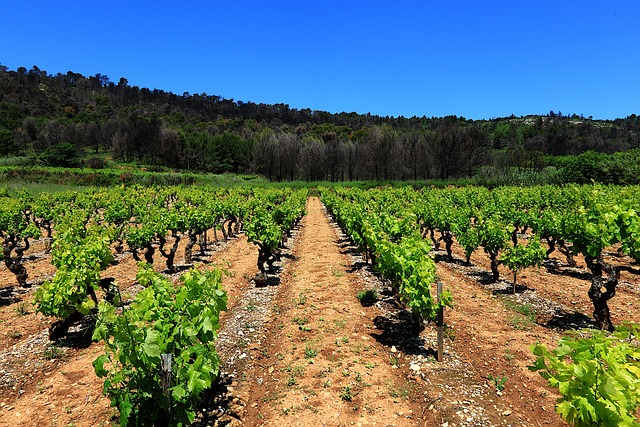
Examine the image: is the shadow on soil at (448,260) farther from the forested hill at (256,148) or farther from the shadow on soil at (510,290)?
the forested hill at (256,148)

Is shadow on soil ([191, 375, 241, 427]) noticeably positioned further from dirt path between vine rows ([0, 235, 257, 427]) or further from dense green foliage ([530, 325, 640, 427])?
dense green foliage ([530, 325, 640, 427])

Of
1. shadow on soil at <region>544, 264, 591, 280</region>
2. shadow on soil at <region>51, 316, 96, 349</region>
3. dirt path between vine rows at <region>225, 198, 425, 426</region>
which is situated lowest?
shadow on soil at <region>51, 316, 96, 349</region>

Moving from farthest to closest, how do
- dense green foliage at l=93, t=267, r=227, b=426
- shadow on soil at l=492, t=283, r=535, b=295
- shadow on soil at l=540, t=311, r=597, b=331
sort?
shadow on soil at l=492, t=283, r=535, b=295
shadow on soil at l=540, t=311, r=597, b=331
dense green foliage at l=93, t=267, r=227, b=426

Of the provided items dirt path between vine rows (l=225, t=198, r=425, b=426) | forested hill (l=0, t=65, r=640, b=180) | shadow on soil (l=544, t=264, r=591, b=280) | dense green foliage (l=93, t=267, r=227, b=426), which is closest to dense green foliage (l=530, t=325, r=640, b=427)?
dirt path between vine rows (l=225, t=198, r=425, b=426)

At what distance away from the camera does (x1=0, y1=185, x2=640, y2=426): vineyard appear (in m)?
4.91

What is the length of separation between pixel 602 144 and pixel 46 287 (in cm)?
18535

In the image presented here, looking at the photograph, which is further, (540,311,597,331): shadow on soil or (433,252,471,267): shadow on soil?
(433,252,471,267): shadow on soil

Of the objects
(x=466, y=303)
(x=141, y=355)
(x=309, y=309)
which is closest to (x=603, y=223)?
(x=466, y=303)

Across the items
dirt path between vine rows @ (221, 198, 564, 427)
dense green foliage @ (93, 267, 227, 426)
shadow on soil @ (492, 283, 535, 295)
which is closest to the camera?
dense green foliage @ (93, 267, 227, 426)

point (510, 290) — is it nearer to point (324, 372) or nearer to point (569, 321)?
point (569, 321)

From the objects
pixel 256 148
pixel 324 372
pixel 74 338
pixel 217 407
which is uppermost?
pixel 256 148

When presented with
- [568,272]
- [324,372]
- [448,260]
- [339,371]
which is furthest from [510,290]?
[324,372]

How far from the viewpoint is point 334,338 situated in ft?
30.7

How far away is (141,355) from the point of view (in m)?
4.88
